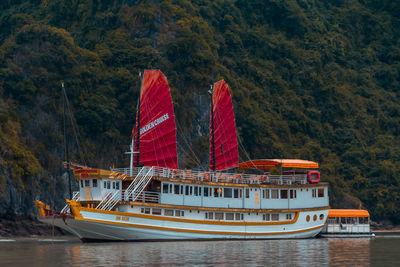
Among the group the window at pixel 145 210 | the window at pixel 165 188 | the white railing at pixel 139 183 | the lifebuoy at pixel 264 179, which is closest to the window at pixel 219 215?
the window at pixel 165 188

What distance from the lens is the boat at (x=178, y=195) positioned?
131 ft

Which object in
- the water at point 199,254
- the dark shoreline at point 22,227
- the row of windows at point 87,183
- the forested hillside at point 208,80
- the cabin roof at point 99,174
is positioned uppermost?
the forested hillside at point 208,80

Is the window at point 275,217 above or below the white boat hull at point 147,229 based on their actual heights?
above

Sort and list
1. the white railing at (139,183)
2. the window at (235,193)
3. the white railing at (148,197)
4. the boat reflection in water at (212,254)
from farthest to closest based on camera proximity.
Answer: the window at (235,193) < the white railing at (148,197) < the white railing at (139,183) < the boat reflection in water at (212,254)

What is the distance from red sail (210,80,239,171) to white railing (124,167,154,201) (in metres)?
8.13

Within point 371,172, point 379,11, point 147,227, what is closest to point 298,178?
point 147,227

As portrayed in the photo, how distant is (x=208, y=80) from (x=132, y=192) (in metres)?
33.2

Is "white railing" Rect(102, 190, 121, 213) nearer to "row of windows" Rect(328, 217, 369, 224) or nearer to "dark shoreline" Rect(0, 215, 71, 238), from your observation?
"dark shoreline" Rect(0, 215, 71, 238)

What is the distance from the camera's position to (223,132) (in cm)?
4922

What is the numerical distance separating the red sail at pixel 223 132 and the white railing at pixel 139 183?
26.7 feet

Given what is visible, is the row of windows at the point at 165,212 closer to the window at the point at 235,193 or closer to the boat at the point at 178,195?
the boat at the point at 178,195

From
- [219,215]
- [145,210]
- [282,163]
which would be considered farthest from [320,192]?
[145,210]

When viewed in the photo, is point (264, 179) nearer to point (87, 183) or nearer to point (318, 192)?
point (318, 192)

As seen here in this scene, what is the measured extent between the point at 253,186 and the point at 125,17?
3643 centimetres
